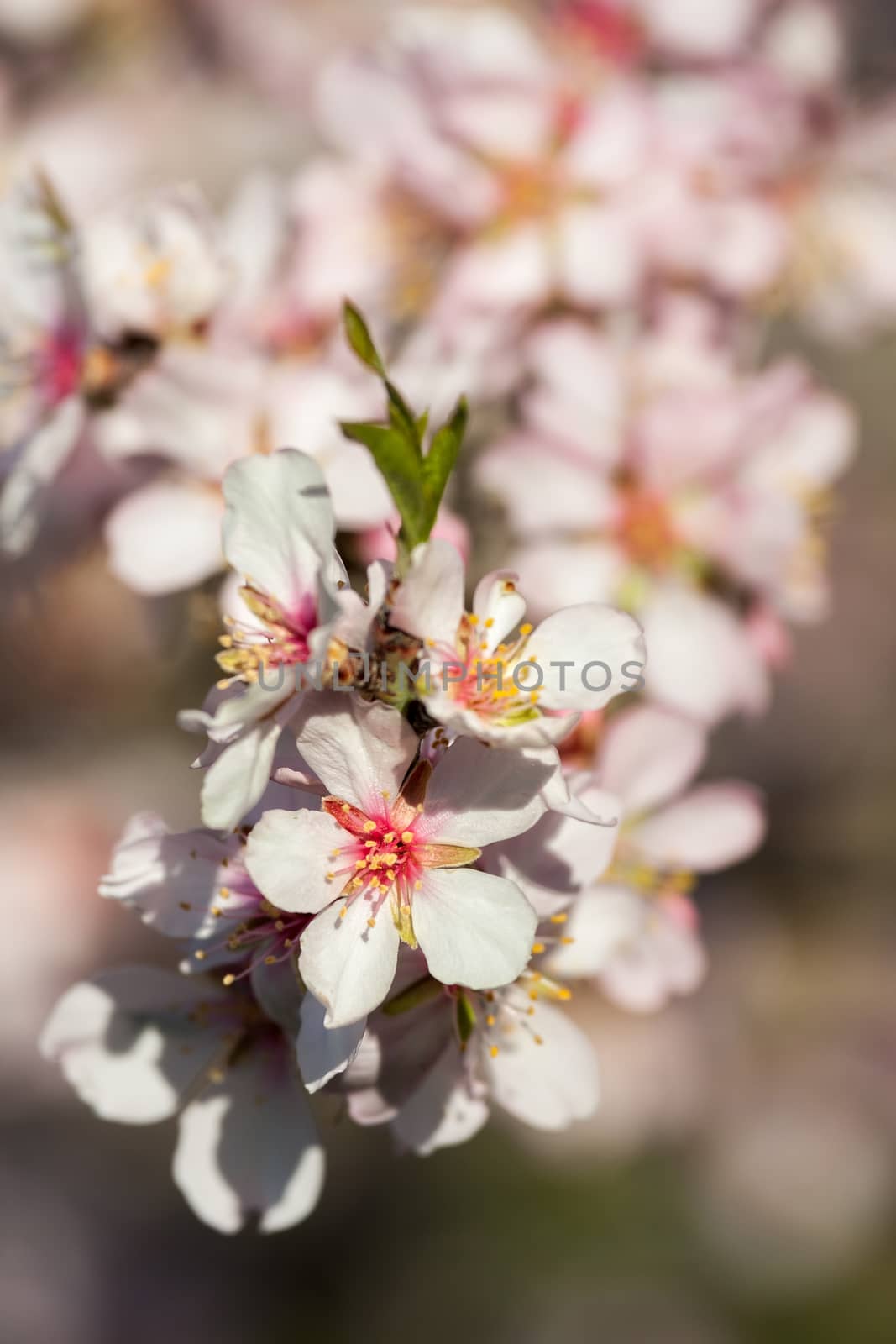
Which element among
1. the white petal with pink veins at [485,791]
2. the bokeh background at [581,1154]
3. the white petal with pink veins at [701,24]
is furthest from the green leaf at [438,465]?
the bokeh background at [581,1154]

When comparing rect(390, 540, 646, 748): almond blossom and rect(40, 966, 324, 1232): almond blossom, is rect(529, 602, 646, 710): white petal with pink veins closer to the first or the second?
rect(390, 540, 646, 748): almond blossom

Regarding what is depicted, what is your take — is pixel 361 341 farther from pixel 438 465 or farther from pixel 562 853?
pixel 562 853

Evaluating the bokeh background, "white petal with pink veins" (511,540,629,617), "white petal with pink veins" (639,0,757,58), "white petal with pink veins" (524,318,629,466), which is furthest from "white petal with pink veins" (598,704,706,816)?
the bokeh background

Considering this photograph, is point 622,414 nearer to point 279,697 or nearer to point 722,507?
point 722,507

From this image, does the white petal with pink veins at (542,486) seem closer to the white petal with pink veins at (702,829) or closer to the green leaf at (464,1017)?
the white petal with pink veins at (702,829)

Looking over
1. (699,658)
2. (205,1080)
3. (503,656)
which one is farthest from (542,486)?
(205,1080)

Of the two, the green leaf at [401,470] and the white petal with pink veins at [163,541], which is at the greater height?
the white petal with pink veins at [163,541]

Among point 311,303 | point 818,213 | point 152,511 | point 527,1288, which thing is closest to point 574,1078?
point 152,511
